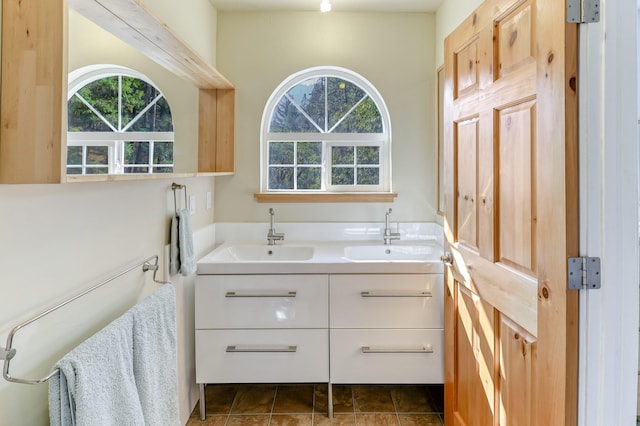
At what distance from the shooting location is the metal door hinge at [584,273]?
0.98m

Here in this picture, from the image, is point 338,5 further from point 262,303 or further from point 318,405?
point 318,405

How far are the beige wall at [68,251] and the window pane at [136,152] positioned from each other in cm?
9

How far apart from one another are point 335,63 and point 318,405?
2090mm

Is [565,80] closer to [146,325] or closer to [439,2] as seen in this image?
[146,325]

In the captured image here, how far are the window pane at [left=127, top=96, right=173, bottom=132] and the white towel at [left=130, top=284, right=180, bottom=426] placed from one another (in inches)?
24.2

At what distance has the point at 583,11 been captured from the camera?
3.19ft

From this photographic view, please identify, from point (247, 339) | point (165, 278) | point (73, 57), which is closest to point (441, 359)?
point (247, 339)

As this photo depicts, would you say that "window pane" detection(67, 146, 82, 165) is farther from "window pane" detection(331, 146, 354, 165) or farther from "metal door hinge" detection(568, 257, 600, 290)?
"window pane" detection(331, 146, 354, 165)

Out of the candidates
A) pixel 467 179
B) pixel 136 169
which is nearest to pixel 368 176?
pixel 467 179

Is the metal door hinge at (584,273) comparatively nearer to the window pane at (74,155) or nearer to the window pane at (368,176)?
the window pane at (74,155)

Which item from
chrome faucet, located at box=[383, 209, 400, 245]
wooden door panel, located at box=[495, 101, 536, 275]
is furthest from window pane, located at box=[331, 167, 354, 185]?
wooden door panel, located at box=[495, 101, 536, 275]

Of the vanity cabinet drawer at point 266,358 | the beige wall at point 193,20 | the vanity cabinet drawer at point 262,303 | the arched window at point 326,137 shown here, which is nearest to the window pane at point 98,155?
the beige wall at point 193,20

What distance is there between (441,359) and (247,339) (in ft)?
3.20

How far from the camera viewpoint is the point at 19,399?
0.91m
